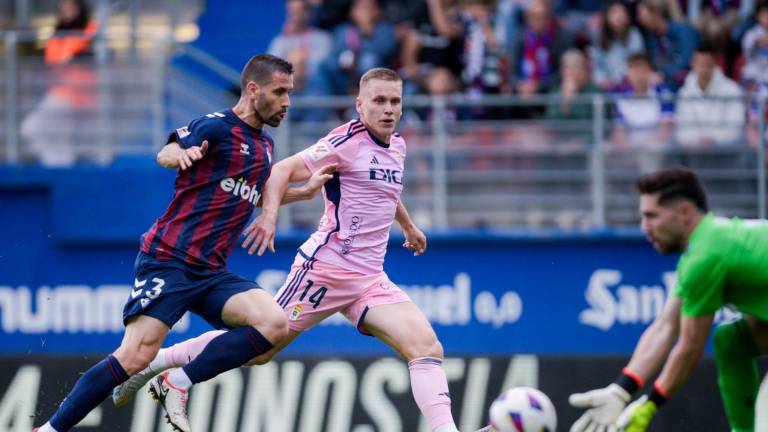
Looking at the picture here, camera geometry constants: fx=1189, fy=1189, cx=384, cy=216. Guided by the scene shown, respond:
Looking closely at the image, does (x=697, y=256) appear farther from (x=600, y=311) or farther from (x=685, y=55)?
(x=685, y=55)

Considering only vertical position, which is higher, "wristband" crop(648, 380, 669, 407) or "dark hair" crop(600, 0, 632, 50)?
"dark hair" crop(600, 0, 632, 50)

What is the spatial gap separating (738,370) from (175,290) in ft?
10.3

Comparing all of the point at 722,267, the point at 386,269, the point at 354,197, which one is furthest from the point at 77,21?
the point at 722,267

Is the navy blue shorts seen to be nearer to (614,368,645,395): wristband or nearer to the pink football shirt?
the pink football shirt

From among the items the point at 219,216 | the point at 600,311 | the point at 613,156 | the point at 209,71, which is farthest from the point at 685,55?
the point at 219,216

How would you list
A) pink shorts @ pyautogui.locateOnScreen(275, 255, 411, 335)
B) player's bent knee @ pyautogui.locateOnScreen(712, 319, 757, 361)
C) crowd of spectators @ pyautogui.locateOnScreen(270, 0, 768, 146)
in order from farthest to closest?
crowd of spectators @ pyautogui.locateOnScreen(270, 0, 768, 146) < pink shorts @ pyautogui.locateOnScreen(275, 255, 411, 335) < player's bent knee @ pyautogui.locateOnScreen(712, 319, 757, 361)

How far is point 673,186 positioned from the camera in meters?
5.75

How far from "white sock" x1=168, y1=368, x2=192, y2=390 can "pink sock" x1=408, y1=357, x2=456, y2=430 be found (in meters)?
1.34

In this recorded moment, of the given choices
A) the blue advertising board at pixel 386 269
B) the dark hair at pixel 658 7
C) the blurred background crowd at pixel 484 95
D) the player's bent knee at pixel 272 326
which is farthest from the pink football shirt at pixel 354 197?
the dark hair at pixel 658 7

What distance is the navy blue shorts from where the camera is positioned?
6793 millimetres

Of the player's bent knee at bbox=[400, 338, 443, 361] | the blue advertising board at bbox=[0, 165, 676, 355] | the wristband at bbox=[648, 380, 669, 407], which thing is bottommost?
the blue advertising board at bbox=[0, 165, 676, 355]

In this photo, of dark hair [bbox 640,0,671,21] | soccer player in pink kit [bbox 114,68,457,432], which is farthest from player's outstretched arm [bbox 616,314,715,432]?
dark hair [bbox 640,0,671,21]

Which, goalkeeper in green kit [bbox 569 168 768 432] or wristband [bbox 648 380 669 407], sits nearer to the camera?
goalkeeper in green kit [bbox 569 168 768 432]

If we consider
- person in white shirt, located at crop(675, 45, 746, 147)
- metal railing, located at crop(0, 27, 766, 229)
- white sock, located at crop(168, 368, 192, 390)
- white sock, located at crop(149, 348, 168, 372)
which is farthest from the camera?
metal railing, located at crop(0, 27, 766, 229)
